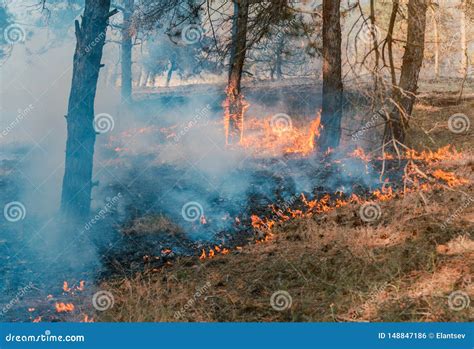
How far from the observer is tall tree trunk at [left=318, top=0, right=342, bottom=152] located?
43.9ft

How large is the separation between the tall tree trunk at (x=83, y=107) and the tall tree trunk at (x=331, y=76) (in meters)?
5.20

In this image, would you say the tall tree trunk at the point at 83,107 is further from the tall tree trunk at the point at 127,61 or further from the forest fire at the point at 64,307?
the tall tree trunk at the point at 127,61

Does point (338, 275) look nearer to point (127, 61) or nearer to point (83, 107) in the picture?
point (83, 107)

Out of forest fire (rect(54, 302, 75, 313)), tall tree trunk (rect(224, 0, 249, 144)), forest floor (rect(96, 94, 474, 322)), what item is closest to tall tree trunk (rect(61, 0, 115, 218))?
forest floor (rect(96, 94, 474, 322))

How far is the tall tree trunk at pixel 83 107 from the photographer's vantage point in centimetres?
1113

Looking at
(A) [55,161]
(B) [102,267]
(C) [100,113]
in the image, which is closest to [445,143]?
(B) [102,267]

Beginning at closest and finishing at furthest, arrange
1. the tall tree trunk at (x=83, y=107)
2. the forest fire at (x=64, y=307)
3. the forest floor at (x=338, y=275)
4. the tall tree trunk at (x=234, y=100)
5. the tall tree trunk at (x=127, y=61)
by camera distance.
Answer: the forest floor at (x=338, y=275) < the forest fire at (x=64, y=307) < the tall tree trunk at (x=83, y=107) < the tall tree trunk at (x=234, y=100) < the tall tree trunk at (x=127, y=61)

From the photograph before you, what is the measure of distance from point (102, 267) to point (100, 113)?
725 inches

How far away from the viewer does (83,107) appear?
11266mm

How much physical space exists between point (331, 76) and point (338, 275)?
25.4ft

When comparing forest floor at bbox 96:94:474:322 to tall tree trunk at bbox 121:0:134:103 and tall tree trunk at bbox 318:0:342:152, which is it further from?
tall tree trunk at bbox 121:0:134:103

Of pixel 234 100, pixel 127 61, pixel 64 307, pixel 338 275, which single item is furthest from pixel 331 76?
pixel 127 61

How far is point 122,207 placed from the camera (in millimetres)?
12664

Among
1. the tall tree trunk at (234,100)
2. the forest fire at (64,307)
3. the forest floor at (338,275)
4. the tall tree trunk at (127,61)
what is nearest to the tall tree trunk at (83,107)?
the forest floor at (338,275)
